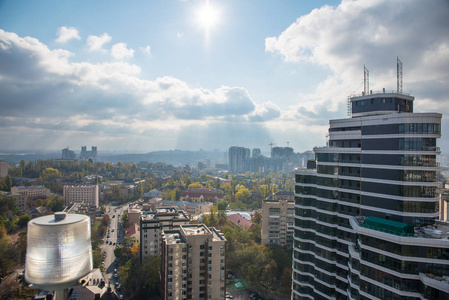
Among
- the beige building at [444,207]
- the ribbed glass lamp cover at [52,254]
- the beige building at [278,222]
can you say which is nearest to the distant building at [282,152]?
the beige building at [444,207]

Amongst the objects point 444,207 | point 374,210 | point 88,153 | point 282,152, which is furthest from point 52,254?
point 88,153

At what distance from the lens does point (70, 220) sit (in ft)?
8.98

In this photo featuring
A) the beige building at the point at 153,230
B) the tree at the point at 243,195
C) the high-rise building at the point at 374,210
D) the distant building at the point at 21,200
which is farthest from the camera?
the tree at the point at 243,195

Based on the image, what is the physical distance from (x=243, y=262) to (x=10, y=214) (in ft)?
60.6

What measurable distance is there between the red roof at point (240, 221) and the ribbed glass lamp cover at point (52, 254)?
18351 mm

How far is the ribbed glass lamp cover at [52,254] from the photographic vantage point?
8.55 ft

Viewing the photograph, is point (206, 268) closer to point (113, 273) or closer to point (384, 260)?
point (384, 260)

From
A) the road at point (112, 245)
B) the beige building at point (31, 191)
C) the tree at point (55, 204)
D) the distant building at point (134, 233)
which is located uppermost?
the beige building at point (31, 191)

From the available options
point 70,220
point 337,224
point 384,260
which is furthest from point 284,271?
point 70,220

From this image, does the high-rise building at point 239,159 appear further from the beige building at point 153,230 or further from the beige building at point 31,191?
the beige building at point 153,230

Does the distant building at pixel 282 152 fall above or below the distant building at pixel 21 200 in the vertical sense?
above

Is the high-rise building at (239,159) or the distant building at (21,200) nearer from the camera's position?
the distant building at (21,200)

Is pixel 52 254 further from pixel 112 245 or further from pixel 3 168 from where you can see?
pixel 3 168

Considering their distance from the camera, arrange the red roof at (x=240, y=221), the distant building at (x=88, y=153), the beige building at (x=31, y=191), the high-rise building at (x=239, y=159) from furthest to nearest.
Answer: the distant building at (x=88, y=153), the high-rise building at (x=239, y=159), the beige building at (x=31, y=191), the red roof at (x=240, y=221)
